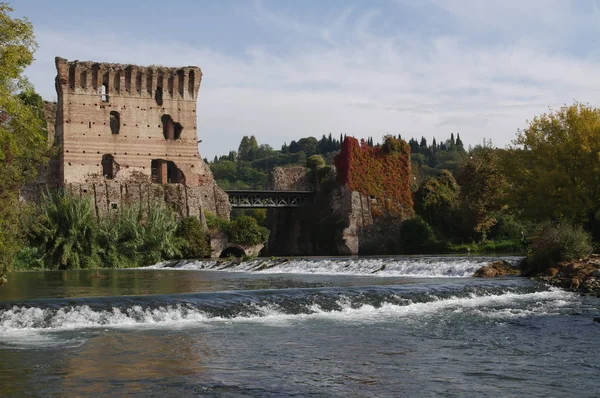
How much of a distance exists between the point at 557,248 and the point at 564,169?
948cm

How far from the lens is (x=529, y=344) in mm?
10281

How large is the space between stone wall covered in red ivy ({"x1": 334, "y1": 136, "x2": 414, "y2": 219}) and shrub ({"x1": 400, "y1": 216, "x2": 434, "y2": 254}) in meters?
1.17

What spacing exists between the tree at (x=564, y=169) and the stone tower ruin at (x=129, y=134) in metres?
19.5

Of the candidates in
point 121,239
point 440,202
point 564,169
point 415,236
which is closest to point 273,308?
point 564,169

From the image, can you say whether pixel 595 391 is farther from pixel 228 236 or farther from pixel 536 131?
pixel 228 236

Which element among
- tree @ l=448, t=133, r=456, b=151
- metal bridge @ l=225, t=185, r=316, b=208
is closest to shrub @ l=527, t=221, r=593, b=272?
metal bridge @ l=225, t=185, r=316, b=208

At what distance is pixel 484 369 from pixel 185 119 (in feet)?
122

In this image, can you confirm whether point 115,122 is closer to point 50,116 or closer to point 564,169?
point 50,116

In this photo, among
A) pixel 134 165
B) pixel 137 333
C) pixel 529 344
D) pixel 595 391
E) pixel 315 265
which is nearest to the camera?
pixel 595 391

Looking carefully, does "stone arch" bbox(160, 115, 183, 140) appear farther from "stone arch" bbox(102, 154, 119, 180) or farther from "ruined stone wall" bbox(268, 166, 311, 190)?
"ruined stone wall" bbox(268, 166, 311, 190)

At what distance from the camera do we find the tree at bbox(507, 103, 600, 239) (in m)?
28.7

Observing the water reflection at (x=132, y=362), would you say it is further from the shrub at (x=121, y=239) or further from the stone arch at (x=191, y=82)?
the stone arch at (x=191, y=82)

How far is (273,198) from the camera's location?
45.9m

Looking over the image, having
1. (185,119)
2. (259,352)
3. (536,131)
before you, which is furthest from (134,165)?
(259,352)
